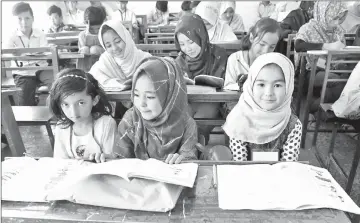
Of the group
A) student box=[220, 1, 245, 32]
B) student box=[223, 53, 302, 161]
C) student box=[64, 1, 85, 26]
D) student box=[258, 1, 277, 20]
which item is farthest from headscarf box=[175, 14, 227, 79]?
student box=[64, 1, 85, 26]

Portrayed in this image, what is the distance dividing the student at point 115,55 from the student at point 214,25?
191cm

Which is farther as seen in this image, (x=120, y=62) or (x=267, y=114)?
(x=120, y=62)

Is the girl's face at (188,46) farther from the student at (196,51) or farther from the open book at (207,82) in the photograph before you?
the open book at (207,82)

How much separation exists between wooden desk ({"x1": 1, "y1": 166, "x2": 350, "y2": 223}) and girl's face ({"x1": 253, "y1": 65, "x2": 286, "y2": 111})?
709 mm

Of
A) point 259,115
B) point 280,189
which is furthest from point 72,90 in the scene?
point 280,189

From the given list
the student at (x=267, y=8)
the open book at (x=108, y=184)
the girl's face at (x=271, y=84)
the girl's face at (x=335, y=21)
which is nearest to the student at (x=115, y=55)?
the girl's face at (x=271, y=84)

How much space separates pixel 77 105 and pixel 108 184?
2.47 feet

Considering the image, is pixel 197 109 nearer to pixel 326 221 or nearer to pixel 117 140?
pixel 117 140

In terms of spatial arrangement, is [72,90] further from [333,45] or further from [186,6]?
[186,6]

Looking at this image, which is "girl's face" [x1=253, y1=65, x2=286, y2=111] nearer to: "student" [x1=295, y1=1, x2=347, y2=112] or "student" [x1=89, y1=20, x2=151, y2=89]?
"student" [x1=89, y1=20, x2=151, y2=89]

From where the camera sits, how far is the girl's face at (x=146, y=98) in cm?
125

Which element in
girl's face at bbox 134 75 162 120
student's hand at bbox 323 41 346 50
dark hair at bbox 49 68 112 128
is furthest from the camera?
student's hand at bbox 323 41 346 50

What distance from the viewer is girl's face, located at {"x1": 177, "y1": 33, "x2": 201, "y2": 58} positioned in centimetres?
232

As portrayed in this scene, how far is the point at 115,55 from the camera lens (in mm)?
2379
